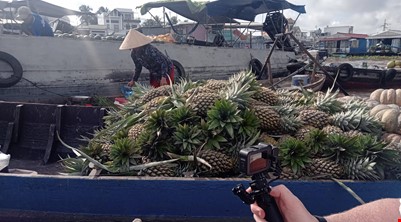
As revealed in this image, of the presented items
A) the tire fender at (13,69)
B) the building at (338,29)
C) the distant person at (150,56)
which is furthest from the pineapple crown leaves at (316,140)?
the building at (338,29)

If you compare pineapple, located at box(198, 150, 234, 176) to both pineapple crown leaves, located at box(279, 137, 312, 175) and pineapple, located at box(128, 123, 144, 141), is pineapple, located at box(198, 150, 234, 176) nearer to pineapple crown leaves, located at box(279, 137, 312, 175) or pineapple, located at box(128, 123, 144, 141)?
pineapple crown leaves, located at box(279, 137, 312, 175)

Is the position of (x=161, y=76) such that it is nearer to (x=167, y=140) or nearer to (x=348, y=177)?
(x=167, y=140)

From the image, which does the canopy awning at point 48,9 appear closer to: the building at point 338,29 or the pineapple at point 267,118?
the pineapple at point 267,118

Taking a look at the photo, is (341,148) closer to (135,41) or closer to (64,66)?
(135,41)

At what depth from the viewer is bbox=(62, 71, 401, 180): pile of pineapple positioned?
2645 millimetres

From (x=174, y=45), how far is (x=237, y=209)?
937 cm

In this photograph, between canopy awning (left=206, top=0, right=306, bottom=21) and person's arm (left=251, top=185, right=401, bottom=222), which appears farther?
canopy awning (left=206, top=0, right=306, bottom=21)

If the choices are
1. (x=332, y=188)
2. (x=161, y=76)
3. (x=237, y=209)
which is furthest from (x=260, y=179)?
(x=161, y=76)

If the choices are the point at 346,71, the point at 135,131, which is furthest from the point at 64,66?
the point at 346,71

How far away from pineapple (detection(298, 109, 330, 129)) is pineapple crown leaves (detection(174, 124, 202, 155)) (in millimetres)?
1071

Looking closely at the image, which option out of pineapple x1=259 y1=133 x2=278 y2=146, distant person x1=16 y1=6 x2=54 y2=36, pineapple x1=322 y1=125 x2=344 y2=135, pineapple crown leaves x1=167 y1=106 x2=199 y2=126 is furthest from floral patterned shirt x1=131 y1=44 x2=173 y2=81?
distant person x1=16 y1=6 x2=54 y2=36

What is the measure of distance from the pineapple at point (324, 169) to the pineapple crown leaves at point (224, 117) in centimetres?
71

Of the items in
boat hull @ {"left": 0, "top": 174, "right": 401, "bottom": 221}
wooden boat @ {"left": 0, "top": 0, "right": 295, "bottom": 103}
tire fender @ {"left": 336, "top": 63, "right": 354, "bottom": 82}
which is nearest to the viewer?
boat hull @ {"left": 0, "top": 174, "right": 401, "bottom": 221}

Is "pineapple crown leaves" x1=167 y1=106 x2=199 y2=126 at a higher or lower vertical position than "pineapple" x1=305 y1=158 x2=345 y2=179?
higher
